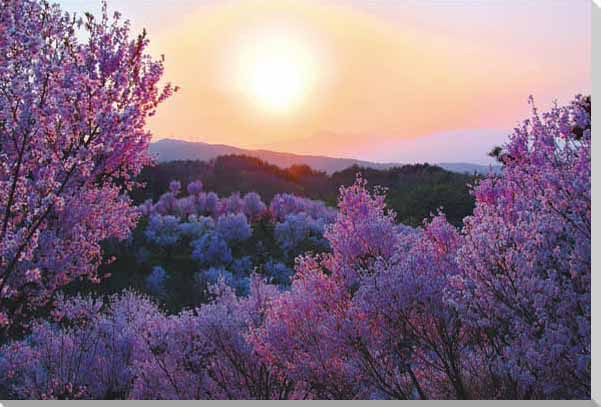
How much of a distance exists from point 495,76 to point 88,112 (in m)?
6.01

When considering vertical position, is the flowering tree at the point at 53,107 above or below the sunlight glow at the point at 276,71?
below

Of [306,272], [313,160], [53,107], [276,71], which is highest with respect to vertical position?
[276,71]

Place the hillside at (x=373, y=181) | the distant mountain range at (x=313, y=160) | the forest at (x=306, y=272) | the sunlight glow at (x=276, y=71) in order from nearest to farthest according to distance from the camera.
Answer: the forest at (x=306, y=272)
the sunlight glow at (x=276, y=71)
the distant mountain range at (x=313, y=160)
the hillside at (x=373, y=181)

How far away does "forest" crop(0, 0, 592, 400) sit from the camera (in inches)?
197

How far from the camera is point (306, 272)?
369 inches

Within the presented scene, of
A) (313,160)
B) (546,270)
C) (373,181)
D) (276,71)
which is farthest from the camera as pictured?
(373,181)

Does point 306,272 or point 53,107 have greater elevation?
point 53,107

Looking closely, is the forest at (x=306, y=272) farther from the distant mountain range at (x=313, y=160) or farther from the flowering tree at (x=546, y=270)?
the distant mountain range at (x=313, y=160)

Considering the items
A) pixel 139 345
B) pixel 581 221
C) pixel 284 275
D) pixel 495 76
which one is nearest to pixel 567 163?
pixel 581 221

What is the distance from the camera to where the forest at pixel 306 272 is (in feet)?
16.5

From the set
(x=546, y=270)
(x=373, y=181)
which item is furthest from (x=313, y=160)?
(x=546, y=270)

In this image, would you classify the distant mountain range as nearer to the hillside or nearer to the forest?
the hillside

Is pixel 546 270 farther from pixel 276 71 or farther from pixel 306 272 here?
pixel 276 71

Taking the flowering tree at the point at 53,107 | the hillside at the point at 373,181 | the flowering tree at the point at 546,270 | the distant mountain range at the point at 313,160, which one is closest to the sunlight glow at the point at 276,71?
the distant mountain range at the point at 313,160
